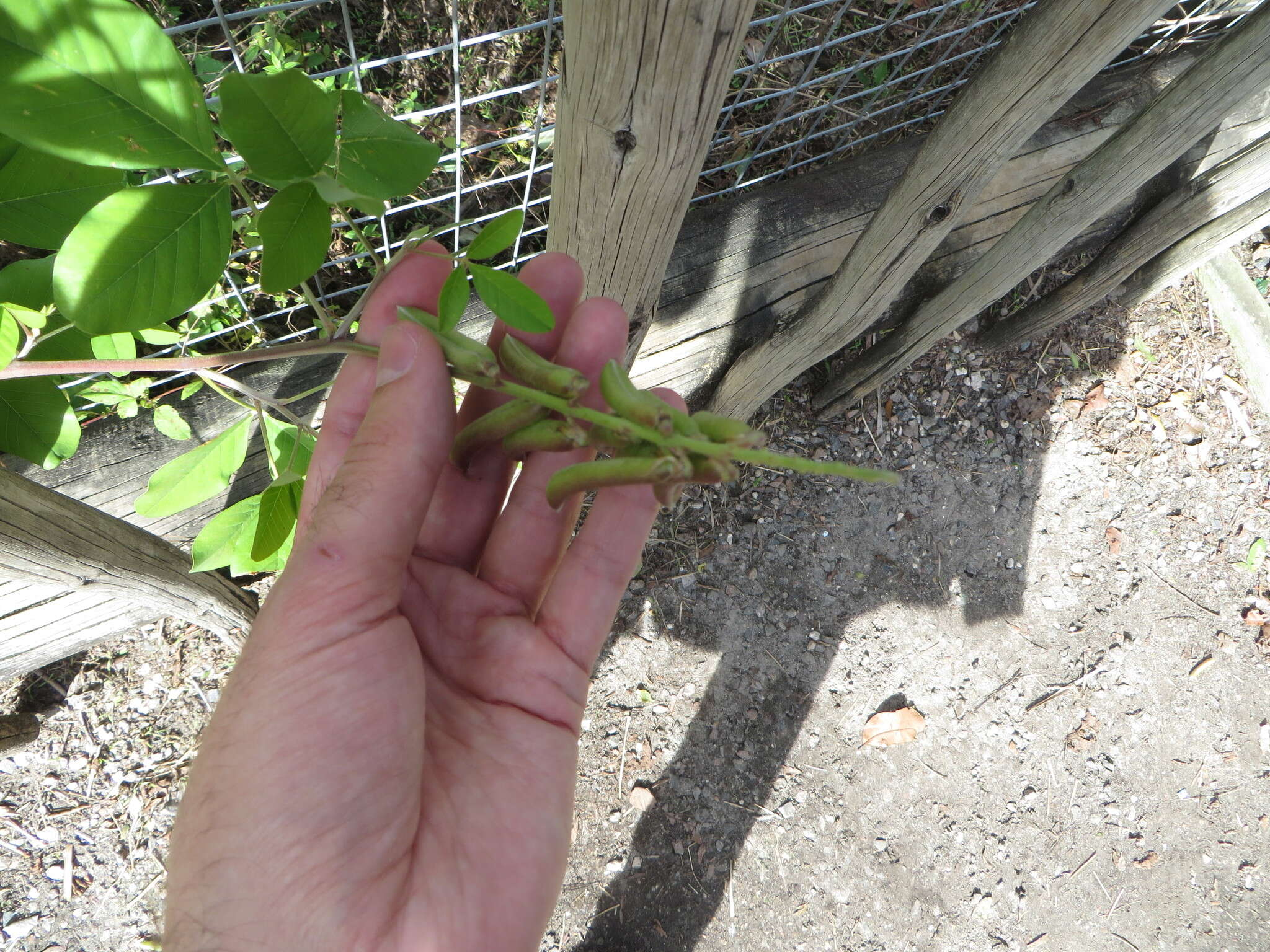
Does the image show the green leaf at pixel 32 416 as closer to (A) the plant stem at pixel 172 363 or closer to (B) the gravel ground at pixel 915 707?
(A) the plant stem at pixel 172 363

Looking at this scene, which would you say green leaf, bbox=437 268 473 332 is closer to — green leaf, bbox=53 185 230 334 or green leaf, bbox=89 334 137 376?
green leaf, bbox=53 185 230 334

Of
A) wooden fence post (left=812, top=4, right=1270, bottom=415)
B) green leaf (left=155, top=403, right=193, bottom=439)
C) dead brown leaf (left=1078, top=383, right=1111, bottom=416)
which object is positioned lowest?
green leaf (left=155, top=403, right=193, bottom=439)

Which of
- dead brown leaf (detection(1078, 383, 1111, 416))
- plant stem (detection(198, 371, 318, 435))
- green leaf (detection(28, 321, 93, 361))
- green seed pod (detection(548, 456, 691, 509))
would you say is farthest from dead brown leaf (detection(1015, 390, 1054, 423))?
green leaf (detection(28, 321, 93, 361))

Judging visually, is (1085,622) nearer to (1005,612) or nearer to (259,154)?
(1005,612)

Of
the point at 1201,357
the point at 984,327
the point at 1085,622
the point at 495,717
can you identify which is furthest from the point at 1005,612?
the point at 495,717

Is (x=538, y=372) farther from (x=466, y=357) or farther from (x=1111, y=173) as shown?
(x=1111, y=173)

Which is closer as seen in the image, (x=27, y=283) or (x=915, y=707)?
(x=27, y=283)

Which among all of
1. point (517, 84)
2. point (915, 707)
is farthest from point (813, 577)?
point (517, 84)
